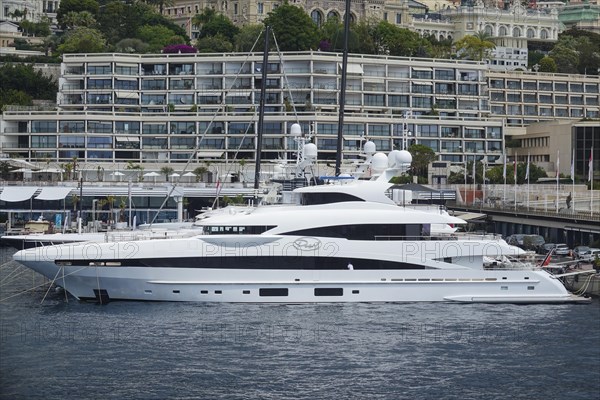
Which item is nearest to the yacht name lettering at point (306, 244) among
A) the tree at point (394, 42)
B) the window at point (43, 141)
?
the window at point (43, 141)

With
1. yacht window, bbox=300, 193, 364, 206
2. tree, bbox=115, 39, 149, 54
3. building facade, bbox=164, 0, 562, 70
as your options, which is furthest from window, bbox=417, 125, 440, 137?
yacht window, bbox=300, 193, 364, 206

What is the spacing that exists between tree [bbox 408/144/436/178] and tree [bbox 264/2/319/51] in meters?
23.5

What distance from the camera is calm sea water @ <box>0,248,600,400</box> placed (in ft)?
144

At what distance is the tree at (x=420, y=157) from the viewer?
115438 millimetres

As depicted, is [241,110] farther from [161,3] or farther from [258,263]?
[258,263]

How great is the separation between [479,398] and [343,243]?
58.8 ft

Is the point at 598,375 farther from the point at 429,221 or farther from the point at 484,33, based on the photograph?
the point at 484,33

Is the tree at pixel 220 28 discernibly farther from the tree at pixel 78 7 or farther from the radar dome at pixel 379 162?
the radar dome at pixel 379 162

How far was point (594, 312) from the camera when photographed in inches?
2263

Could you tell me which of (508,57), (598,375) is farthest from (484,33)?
(598,375)

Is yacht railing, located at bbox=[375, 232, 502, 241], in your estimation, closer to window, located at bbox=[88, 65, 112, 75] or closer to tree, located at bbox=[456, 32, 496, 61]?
window, located at bbox=[88, 65, 112, 75]

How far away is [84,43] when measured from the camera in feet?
463

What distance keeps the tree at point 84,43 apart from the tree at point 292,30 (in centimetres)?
1813

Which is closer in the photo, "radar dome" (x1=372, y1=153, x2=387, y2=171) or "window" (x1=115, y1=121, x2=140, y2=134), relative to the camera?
"radar dome" (x1=372, y1=153, x2=387, y2=171)
